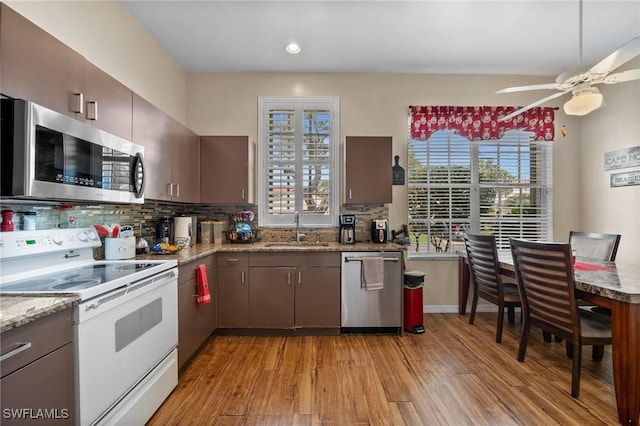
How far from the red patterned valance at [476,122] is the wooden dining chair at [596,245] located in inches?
50.3

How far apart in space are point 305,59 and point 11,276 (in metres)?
3.06

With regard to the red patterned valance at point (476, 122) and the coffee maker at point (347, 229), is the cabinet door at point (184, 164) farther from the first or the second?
the red patterned valance at point (476, 122)

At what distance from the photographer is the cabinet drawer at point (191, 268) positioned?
229 centimetres

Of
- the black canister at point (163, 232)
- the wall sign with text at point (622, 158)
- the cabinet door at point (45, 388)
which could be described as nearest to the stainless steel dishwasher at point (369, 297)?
the black canister at point (163, 232)

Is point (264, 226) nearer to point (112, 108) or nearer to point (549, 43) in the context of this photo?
point (112, 108)

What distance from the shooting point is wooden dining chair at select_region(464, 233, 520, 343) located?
2.90 m

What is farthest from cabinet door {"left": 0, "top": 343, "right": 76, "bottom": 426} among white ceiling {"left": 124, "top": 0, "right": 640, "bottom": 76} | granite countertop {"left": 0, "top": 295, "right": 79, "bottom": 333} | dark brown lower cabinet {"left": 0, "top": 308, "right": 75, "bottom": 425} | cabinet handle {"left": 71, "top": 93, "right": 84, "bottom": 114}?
white ceiling {"left": 124, "top": 0, "right": 640, "bottom": 76}

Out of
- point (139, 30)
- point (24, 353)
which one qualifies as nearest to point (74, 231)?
point (24, 353)

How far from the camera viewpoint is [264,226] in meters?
3.71

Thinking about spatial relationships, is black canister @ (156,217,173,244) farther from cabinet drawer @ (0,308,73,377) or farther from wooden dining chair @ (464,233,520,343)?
wooden dining chair @ (464,233,520,343)

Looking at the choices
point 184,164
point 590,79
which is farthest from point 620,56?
point 184,164

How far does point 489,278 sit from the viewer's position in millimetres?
3047

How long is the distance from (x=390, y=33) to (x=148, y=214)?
2.85 m

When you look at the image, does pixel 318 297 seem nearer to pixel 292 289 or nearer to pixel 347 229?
pixel 292 289
